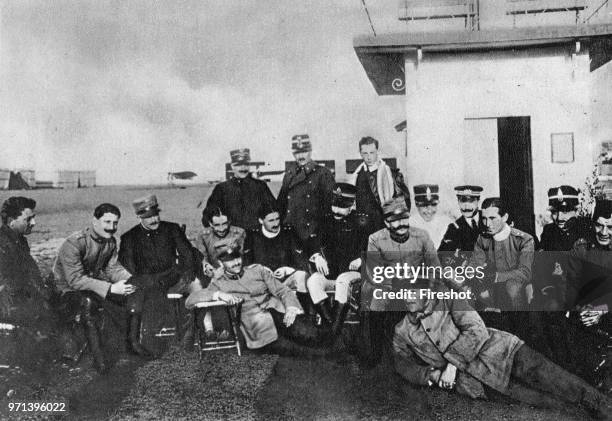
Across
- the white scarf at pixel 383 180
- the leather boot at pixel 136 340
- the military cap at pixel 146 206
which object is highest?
the white scarf at pixel 383 180

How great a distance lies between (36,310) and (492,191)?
13.3 ft

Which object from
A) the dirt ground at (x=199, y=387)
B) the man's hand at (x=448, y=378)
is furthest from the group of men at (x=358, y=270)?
the dirt ground at (x=199, y=387)

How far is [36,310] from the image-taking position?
15.0 feet

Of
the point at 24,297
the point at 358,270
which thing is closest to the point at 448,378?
the point at 358,270

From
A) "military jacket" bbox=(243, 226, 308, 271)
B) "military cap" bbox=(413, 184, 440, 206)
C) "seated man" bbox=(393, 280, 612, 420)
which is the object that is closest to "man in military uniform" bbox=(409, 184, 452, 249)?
"military cap" bbox=(413, 184, 440, 206)

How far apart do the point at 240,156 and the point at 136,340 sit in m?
1.81

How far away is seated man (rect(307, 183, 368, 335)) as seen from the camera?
4.52 meters

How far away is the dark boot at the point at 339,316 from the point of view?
450 centimetres

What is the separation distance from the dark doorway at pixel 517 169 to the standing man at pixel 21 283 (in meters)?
4.05

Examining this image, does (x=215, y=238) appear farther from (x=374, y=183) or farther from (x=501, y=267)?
(x=501, y=267)

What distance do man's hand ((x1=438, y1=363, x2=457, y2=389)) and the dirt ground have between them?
64 millimetres

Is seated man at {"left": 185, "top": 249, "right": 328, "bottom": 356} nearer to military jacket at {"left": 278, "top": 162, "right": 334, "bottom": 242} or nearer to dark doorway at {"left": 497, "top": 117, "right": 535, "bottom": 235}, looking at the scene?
military jacket at {"left": 278, "top": 162, "right": 334, "bottom": 242}

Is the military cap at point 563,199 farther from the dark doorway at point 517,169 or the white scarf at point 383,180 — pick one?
the white scarf at point 383,180

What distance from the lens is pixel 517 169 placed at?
465 centimetres
